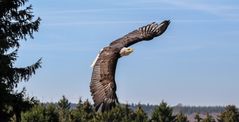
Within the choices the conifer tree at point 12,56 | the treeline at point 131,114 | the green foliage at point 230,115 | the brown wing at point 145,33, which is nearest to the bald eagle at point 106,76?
the brown wing at point 145,33

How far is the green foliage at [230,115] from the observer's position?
298 ft

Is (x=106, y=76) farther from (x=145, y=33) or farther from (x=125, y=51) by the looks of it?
(x=145, y=33)

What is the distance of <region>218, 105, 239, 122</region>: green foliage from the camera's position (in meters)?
90.9

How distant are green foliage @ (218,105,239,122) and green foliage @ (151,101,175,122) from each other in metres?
12.8

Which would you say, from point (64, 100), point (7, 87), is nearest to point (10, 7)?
point (7, 87)

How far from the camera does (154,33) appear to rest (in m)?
5.57

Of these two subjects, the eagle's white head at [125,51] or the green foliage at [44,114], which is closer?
the eagle's white head at [125,51]

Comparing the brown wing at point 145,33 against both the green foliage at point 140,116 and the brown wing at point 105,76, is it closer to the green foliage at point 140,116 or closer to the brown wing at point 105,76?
the brown wing at point 105,76

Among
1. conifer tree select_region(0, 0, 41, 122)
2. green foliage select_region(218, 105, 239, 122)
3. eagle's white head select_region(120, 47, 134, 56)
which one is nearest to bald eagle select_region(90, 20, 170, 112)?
eagle's white head select_region(120, 47, 134, 56)

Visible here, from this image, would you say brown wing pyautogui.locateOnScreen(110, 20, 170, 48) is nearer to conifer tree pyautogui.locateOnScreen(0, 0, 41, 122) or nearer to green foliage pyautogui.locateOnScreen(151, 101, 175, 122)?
conifer tree pyautogui.locateOnScreen(0, 0, 41, 122)

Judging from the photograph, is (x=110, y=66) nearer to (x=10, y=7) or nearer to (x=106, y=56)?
(x=106, y=56)

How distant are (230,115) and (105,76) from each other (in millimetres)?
88327

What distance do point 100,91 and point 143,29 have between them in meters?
0.99

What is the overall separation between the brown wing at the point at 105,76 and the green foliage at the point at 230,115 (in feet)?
286
